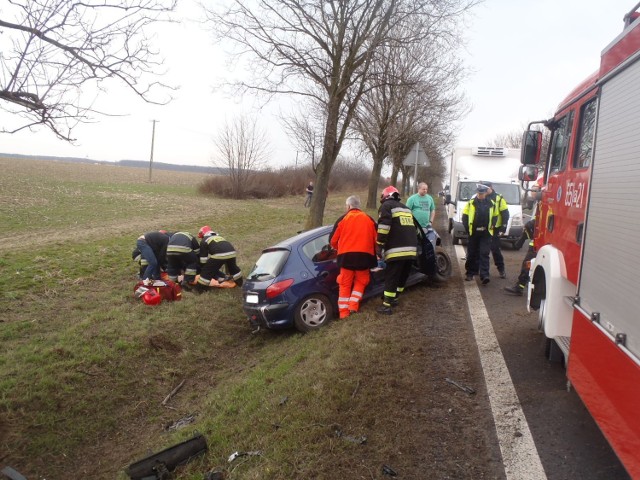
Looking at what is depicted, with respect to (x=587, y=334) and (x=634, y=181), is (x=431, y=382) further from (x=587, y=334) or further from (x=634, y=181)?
(x=634, y=181)

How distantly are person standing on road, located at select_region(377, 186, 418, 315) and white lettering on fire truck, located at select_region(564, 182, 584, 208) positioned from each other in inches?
90.9

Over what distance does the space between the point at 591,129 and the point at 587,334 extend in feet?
6.19

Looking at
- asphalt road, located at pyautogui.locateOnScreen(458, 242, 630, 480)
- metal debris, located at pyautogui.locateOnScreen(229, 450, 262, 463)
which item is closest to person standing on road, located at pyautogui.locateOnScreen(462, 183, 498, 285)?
asphalt road, located at pyautogui.locateOnScreen(458, 242, 630, 480)

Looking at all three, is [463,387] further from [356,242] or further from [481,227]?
[481,227]

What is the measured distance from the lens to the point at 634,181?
2555 mm

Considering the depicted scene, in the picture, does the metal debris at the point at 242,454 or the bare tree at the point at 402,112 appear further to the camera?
the bare tree at the point at 402,112

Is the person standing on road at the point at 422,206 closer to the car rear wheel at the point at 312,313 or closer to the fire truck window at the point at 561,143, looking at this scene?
the car rear wheel at the point at 312,313

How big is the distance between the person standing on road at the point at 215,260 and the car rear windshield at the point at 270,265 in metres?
1.81

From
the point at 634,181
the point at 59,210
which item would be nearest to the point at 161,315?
the point at 634,181

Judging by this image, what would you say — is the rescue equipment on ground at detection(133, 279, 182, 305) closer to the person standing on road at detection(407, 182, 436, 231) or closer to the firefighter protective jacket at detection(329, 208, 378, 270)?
the firefighter protective jacket at detection(329, 208, 378, 270)

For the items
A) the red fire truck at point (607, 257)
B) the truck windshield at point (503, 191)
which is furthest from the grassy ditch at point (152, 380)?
the truck windshield at point (503, 191)

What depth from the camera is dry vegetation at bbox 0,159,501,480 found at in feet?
11.4

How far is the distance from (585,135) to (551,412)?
2.39 metres

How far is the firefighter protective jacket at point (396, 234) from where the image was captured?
21.1 ft
